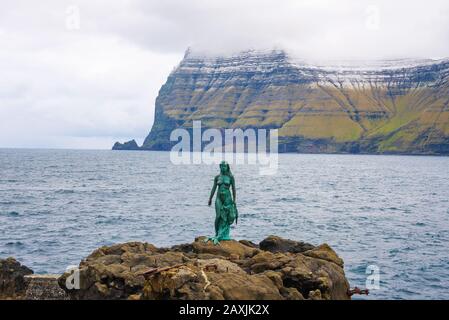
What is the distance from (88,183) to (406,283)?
3207 inches

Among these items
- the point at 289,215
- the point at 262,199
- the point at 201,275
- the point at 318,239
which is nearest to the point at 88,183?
the point at 262,199

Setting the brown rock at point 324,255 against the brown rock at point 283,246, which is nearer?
the brown rock at point 324,255

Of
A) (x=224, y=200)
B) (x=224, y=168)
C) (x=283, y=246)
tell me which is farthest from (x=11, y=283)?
(x=283, y=246)

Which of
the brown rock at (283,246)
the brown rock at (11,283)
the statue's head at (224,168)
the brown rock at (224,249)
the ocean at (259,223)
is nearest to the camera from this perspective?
the brown rock at (11,283)

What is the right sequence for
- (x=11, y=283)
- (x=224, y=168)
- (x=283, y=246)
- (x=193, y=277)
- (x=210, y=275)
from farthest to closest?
(x=283, y=246)
(x=224, y=168)
(x=11, y=283)
(x=210, y=275)
(x=193, y=277)

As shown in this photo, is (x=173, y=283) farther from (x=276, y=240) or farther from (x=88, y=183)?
(x=88, y=183)

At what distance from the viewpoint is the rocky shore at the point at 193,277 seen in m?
17.2

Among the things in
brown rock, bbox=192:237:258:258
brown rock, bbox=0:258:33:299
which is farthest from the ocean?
brown rock, bbox=0:258:33:299

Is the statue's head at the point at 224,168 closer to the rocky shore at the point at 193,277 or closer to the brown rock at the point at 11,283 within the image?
the rocky shore at the point at 193,277

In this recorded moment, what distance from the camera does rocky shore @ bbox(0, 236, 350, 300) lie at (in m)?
17.2

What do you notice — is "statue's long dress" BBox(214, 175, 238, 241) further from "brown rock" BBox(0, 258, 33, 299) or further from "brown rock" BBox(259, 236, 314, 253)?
"brown rock" BBox(0, 258, 33, 299)

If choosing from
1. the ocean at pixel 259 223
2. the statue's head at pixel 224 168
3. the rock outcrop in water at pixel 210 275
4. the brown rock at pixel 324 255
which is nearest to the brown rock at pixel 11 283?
the rock outcrop in water at pixel 210 275

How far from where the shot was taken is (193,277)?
17.3 meters

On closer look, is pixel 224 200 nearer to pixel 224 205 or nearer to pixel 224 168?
pixel 224 205
